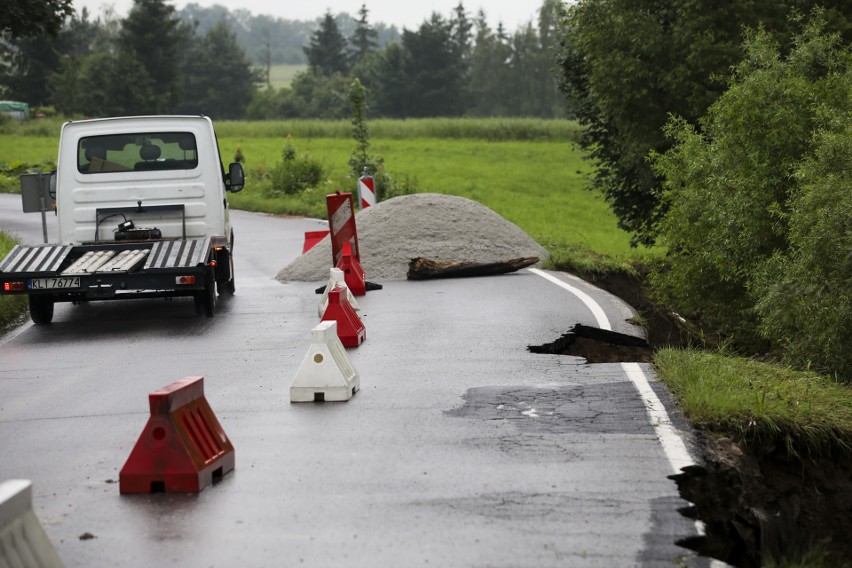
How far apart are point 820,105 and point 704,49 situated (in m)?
7.75

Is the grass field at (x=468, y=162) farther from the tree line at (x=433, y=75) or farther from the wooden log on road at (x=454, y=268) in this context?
the tree line at (x=433, y=75)

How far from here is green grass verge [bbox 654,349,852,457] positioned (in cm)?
756

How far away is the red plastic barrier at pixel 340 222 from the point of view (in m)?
16.4

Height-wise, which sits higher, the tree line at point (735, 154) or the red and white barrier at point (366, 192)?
the tree line at point (735, 154)

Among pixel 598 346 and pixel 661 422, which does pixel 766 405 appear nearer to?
pixel 661 422

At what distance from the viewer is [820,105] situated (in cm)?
1355

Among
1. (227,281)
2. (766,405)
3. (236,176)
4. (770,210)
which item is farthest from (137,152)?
(766,405)

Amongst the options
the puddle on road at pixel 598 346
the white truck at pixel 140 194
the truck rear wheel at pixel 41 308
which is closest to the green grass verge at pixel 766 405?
the puddle on road at pixel 598 346

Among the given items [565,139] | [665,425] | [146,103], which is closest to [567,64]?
[665,425]

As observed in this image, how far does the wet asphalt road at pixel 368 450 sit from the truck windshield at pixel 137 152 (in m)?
2.60

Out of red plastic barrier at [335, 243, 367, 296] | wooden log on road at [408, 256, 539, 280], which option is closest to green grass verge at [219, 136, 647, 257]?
wooden log on road at [408, 256, 539, 280]

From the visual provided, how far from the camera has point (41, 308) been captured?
1386 centimetres

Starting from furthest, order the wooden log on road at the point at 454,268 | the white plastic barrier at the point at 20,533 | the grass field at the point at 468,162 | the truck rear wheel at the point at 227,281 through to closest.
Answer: the grass field at the point at 468,162 < the wooden log on road at the point at 454,268 < the truck rear wheel at the point at 227,281 < the white plastic barrier at the point at 20,533

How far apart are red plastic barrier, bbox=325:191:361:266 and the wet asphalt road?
10.6 ft
